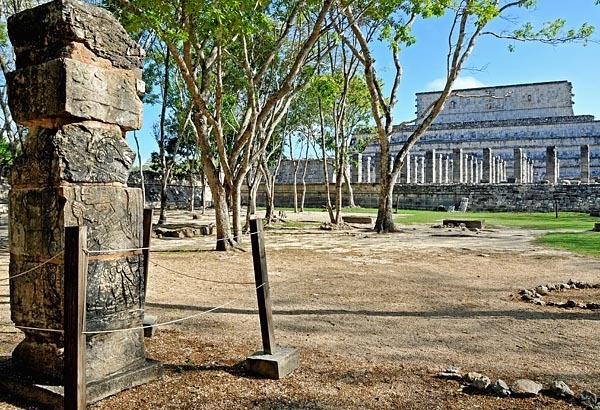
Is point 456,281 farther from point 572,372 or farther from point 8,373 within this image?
point 8,373

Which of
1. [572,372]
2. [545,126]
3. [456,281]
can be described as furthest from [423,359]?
[545,126]

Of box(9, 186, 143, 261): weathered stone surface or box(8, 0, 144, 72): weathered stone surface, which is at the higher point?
box(8, 0, 144, 72): weathered stone surface

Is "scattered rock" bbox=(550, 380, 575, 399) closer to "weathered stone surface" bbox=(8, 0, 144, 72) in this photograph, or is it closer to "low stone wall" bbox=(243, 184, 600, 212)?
"weathered stone surface" bbox=(8, 0, 144, 72)

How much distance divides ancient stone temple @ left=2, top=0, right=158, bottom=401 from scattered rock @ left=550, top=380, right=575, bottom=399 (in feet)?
10.3

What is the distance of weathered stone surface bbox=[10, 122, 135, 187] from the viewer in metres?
3.92

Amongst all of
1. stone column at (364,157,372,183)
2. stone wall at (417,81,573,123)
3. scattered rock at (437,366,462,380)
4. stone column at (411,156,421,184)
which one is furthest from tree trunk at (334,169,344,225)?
stone wall at (417,81,573,123)

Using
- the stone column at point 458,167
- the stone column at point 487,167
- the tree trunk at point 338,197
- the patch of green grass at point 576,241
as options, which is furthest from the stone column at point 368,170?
the patch of green grass at point 576,241

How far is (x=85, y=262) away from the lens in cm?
322

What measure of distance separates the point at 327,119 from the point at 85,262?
28.2 metres

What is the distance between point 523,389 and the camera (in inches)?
148

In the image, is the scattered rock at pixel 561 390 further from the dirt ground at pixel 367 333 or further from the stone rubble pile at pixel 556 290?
the stone rubble pile at pixel 556 290

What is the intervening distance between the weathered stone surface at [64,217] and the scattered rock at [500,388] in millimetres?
3119

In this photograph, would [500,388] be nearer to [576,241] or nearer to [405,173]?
[576,241]

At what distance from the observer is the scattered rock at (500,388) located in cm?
376
